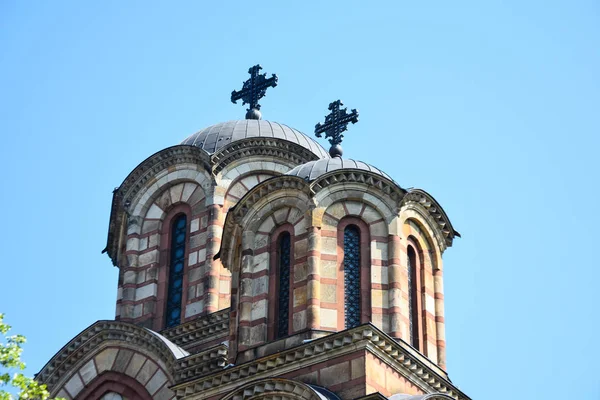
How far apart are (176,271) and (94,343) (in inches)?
159

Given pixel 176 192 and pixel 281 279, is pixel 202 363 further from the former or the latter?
pixel 176 192

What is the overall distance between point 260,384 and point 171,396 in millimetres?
2459

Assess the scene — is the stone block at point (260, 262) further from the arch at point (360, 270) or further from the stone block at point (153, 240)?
the stone block at point (153, 240)

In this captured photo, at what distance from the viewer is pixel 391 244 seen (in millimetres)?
26016

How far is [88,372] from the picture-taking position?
89.4ft

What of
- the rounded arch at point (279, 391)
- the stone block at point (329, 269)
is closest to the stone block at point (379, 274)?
the stone block at point (329, 269)

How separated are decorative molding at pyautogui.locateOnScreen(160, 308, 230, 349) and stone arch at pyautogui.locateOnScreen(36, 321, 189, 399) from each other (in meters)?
2.35

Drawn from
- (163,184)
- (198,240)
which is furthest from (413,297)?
(163,184)

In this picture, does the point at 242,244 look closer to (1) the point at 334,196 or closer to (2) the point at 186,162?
(1) the point at 334,196

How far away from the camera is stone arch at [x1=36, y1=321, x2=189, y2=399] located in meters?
26.5

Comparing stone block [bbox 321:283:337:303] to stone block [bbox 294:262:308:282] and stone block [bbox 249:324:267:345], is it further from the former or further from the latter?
stone block [bbox 249:324:267:345]

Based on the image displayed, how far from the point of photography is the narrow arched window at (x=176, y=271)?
3042 cm

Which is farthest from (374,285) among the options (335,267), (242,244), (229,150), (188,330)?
(229,150)

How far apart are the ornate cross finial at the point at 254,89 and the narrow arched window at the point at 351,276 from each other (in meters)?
9.07
